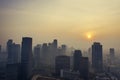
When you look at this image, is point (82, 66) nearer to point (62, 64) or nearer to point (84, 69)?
point (84, 69)

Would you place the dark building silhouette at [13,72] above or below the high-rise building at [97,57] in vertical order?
below

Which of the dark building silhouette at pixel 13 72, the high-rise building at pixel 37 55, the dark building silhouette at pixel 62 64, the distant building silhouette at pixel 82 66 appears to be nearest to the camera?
the dark building silhouette at pixel 13 72

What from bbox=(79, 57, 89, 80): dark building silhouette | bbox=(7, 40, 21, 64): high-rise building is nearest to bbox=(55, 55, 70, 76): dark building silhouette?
bbox=(79, 57, 89, 80): dark building silhouette

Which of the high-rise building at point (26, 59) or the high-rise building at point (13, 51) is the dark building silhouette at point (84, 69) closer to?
the high-rise building at point (26, 59)

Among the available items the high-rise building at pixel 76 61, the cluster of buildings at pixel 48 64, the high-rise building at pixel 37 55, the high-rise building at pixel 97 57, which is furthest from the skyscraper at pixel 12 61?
the high-rise building at pixel 97 57

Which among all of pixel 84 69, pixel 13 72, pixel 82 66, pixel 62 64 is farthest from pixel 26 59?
pixel 84 69

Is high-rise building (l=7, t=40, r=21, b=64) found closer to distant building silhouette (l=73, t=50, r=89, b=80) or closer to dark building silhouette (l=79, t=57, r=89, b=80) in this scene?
distant building silhouette (l=73, t=50, r=89, b=80)

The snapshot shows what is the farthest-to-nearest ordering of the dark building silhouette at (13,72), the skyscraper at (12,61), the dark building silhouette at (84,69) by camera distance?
the dark building silhouette at (84,69) → the skyscraper at (12,61) → the dark building silhouette at (13,72)
